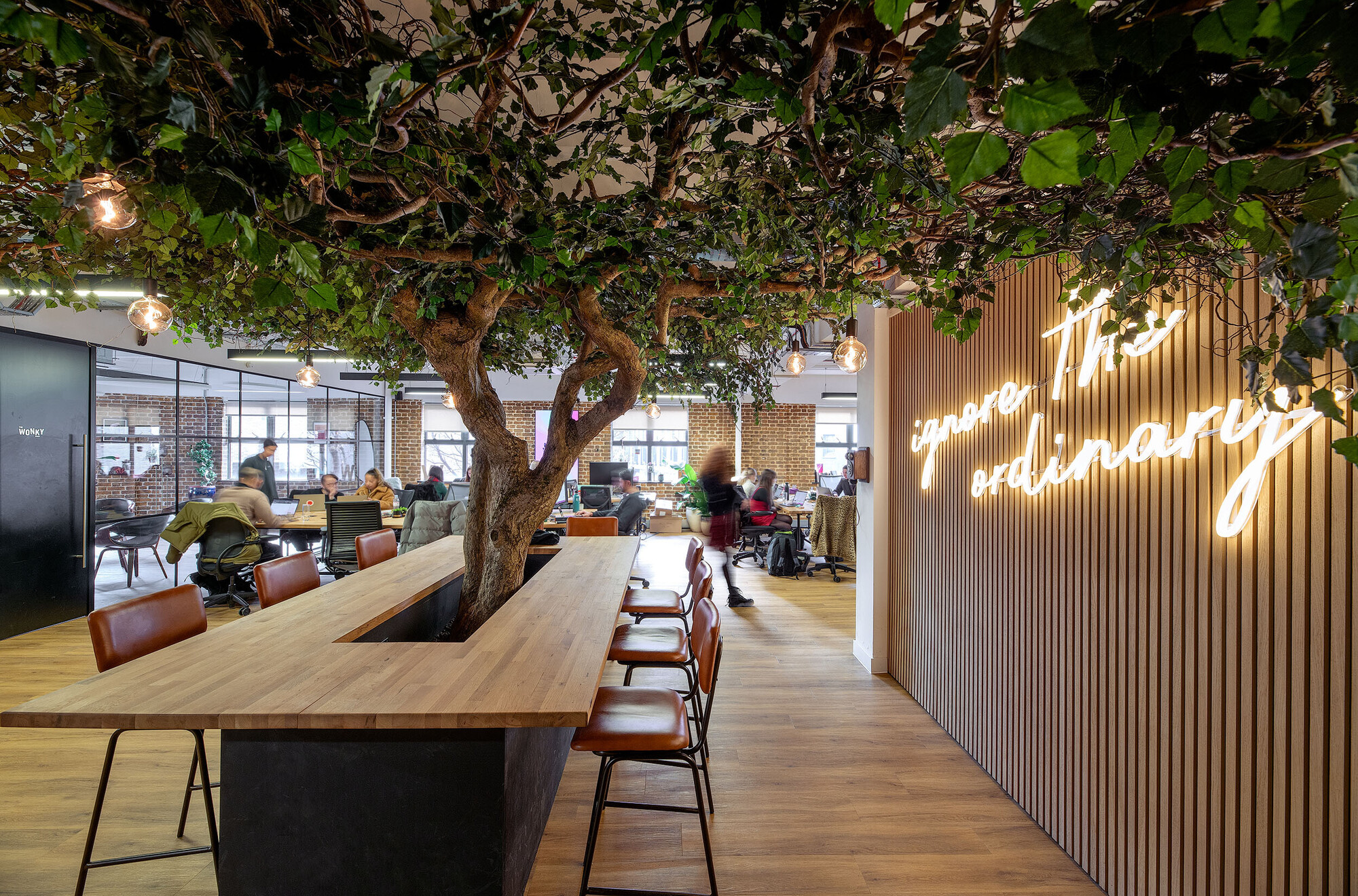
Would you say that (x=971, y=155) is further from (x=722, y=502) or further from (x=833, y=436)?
(x=833, y=436)

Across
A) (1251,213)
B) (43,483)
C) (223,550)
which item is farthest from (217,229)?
(43,483)

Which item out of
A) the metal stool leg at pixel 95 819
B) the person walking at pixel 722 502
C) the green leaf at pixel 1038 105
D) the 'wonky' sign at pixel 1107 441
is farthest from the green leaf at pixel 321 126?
the person walking at pixel 722 502

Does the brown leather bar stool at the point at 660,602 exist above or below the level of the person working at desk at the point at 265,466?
below

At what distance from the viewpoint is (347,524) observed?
6.45 m

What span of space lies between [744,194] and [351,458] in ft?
38.4

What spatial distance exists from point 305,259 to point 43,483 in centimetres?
685

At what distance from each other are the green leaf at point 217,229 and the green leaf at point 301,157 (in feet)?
0.48

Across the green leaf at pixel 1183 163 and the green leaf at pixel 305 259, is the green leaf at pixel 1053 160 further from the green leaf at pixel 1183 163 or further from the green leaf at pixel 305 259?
the green leaf at pixel 305 259

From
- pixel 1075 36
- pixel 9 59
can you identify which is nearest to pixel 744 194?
pixel 1075 36

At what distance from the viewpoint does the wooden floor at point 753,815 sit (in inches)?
95.3

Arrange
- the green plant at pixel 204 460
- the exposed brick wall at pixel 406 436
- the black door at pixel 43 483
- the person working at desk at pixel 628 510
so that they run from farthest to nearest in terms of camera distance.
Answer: the exposed brick wall at pixel 406 436 < the person working at desk at pixel 628 510 < the green plant at pixel 204 460 < the black door at pixel 43 483

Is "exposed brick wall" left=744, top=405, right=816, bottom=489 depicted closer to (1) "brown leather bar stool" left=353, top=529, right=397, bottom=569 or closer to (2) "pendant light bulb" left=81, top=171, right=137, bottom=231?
(1) "brown leather bar stool" left=353, top=529, right=397, bottom=569

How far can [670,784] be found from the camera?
3107 mm

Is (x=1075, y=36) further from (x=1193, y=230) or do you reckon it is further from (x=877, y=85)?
(x=1193, y=230)
